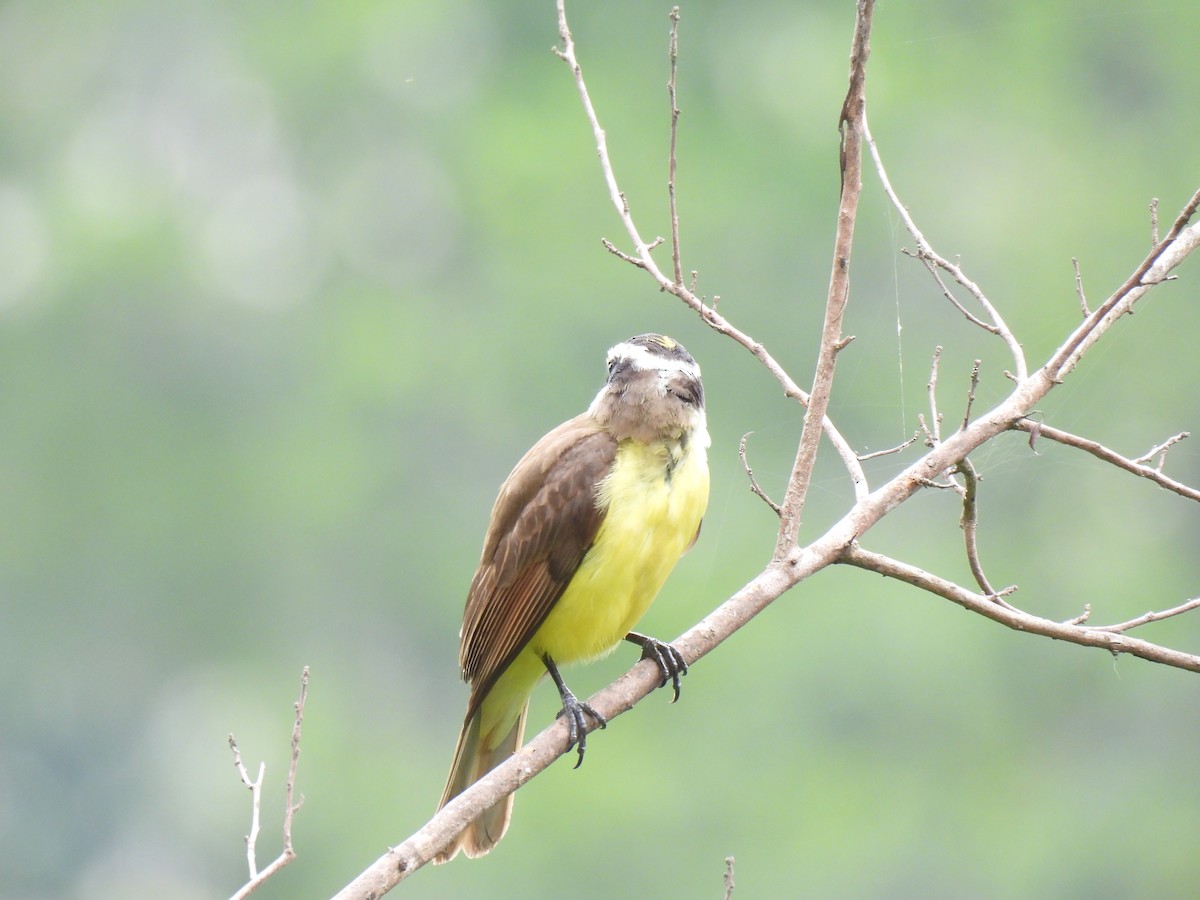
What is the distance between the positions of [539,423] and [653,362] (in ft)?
40.4

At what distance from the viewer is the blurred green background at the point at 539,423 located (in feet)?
50.9

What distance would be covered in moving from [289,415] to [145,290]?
222 centimetres

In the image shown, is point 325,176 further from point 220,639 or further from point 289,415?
point 220,639

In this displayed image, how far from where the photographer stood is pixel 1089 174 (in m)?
18.6

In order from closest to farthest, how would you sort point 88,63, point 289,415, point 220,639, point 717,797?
1. point 717,797
2. point 220,639
3. point 289,415
4. point 88,63

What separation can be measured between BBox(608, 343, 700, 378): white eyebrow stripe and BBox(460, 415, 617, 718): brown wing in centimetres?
21

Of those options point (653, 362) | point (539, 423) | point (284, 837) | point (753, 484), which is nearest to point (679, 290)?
point (753, 484)

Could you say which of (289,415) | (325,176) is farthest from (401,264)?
(289,415)

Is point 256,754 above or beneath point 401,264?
beneath

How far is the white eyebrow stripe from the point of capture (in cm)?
459

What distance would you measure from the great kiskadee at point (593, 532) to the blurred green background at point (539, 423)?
8.49 m

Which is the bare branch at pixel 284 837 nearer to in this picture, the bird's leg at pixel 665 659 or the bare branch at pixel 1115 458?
the bird's leg at pixel 665 659

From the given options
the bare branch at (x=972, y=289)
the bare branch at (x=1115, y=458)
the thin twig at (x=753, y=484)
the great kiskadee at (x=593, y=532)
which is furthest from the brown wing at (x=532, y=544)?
the bare branch at (x=1115, y=458)

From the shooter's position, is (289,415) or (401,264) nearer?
(289,415)
